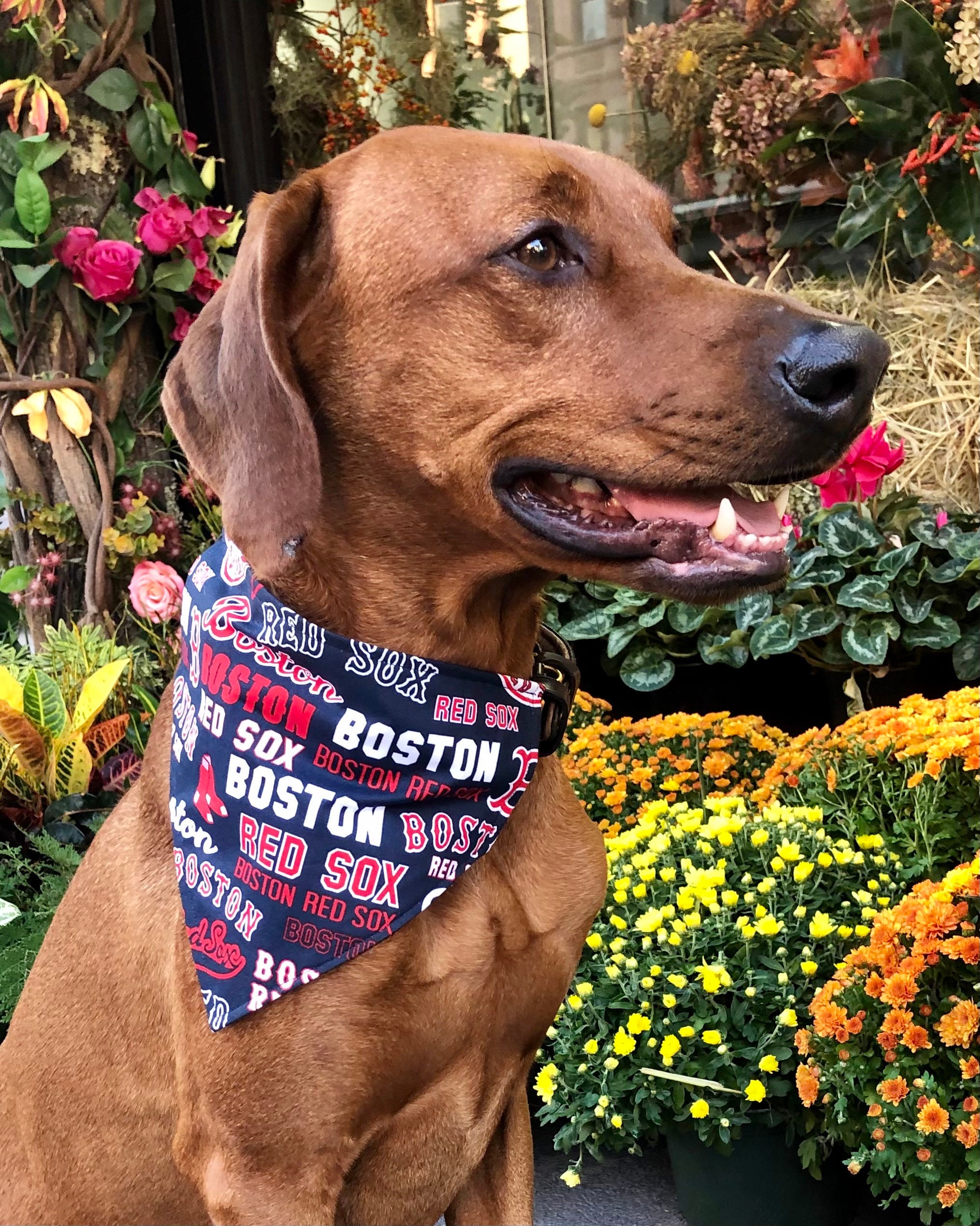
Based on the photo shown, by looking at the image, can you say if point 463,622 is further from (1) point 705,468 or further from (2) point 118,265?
(2) point 118,265

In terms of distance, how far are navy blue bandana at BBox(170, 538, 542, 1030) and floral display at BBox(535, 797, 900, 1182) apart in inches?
33.0

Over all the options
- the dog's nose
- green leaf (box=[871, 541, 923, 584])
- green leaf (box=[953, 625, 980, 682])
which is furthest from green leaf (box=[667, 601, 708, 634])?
the dog's nose

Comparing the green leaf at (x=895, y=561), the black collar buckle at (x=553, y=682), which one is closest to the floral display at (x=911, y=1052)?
the black collar buckle at (x=553, y=682)

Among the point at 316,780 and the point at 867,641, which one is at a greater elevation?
the point at 316,780

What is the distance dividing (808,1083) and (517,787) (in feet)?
2.90

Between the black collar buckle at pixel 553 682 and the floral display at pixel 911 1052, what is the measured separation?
0.77 metres

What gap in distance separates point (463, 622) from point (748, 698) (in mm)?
2559

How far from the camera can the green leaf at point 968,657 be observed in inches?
133

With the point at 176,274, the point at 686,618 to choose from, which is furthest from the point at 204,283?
the point at 686,618

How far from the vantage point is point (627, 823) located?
3340 millimetres

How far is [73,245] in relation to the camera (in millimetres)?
3766

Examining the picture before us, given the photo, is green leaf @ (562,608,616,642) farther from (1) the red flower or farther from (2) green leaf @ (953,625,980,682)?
(1) the red flower

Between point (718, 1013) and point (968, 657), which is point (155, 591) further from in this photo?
point (968, 657)

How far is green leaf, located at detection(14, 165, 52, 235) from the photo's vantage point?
366cm
